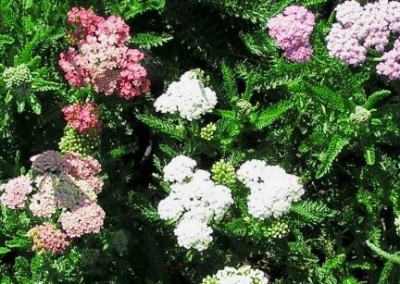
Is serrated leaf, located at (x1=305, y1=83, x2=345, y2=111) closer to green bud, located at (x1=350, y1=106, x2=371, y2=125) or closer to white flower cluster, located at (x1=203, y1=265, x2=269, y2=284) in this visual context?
green bud, located at (x1=350, y1=106, x2=371, y2=125)

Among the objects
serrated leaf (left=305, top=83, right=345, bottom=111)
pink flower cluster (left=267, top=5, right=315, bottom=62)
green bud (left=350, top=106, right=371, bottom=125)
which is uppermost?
pink flower cluster (left=267, top=5, right=315, bottom=62)

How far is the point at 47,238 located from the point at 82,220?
0.63 feet

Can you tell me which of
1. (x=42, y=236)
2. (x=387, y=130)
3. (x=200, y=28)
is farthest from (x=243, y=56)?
(x=42, y=236)

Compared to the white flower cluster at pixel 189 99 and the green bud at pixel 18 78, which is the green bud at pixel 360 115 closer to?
Result: the white flower cluster at pixel 189 99

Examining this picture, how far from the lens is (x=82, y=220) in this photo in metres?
3.51

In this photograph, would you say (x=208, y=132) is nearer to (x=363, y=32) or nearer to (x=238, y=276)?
(x=238, y=276)

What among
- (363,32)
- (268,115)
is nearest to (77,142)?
(268,115)

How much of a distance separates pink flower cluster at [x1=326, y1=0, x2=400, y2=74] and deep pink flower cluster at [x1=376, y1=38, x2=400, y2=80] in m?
0.01

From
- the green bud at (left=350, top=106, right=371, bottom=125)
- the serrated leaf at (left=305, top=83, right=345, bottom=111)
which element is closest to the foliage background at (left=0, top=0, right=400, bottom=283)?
the serrated leaf at (left=305, top=83, right=345, bottom=111)

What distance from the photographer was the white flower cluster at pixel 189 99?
147 inches

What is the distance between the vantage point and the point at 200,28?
4629 mm

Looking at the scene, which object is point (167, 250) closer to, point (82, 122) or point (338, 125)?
point (82, 122)

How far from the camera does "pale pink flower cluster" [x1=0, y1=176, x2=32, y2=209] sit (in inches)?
140

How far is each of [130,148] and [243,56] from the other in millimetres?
1081
